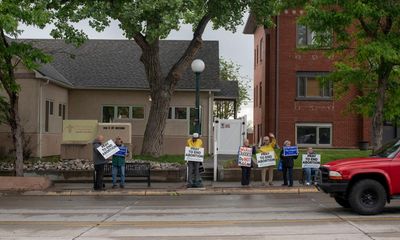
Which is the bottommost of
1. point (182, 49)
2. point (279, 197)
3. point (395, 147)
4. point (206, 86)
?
point (279, 197)

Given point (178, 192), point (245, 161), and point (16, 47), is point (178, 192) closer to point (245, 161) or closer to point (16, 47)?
point (245, 161)

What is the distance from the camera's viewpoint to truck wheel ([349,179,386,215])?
13.7m

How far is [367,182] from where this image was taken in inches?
541

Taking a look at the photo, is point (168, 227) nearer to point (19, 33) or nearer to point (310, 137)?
point (19, 33)

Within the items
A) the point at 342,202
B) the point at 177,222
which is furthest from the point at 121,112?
the point at 177,222

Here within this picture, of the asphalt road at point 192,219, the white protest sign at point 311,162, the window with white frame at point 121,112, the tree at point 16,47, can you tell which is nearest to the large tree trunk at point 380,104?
the white protest sign at point 311,162

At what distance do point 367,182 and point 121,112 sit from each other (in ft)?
70.6

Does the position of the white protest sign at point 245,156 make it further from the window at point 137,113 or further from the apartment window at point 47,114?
the window at point 137,113

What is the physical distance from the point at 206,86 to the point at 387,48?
14.4 metres

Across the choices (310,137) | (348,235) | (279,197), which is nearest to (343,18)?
(279,197)

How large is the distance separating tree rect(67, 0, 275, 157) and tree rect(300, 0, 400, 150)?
495 centimetres

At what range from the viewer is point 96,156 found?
68.7 ft

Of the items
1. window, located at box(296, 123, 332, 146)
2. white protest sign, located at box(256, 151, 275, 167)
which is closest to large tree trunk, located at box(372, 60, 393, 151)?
white protest sign, located at box(256, 151, 275, 167)

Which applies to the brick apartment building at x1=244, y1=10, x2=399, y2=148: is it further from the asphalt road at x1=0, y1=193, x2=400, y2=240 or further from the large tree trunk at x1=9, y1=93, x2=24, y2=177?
the large tree trunk at x1=9, y1=93, x2=24, y2=177
